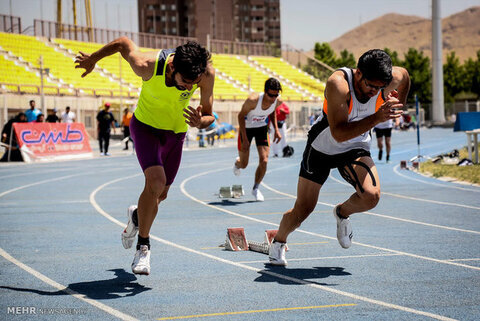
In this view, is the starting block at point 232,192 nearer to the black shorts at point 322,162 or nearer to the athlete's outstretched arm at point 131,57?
the black shorts at point 322,162

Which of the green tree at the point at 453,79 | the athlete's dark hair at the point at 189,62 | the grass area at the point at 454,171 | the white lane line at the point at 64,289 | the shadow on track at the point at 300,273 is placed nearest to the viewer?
the white lane line at the point at 64,289

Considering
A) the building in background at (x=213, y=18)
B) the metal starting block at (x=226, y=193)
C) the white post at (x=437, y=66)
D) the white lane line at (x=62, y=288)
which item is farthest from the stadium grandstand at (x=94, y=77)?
the building in background at (x=213, y=18)

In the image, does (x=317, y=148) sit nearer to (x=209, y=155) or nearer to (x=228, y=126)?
(x=209, y=155)

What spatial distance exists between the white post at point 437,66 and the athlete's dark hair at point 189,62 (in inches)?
2193

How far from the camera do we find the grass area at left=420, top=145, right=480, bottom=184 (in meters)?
14.9

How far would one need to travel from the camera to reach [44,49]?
4969 cm

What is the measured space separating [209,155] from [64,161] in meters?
5.69

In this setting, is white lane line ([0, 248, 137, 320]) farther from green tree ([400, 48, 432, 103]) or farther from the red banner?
green tree ([400, 48, 432, 103])

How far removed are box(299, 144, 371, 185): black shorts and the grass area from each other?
863 cm

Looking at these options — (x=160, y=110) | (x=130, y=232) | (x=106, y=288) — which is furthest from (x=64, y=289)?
(x=160, y=110)

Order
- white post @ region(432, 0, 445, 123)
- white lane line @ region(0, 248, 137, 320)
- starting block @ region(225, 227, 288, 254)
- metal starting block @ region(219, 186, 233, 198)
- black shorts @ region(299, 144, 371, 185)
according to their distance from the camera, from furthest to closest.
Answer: white post @ region(432, 0, 445, 123) → metal starting block @ region(219, 186, 233, 198) → starting block @ region(225, 227, 288, 254) → black shorts @ region(299, 144, 371, 185) → white lane line @ region(0, 248, 137, 320)

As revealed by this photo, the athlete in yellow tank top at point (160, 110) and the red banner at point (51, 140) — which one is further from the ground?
the athlete in yellow tank top at point (160, 110)

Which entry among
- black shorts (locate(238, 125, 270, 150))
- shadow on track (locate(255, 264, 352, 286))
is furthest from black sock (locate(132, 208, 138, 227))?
black shorts (locate(238, 125, 270, 150))

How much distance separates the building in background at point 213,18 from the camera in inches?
4840
